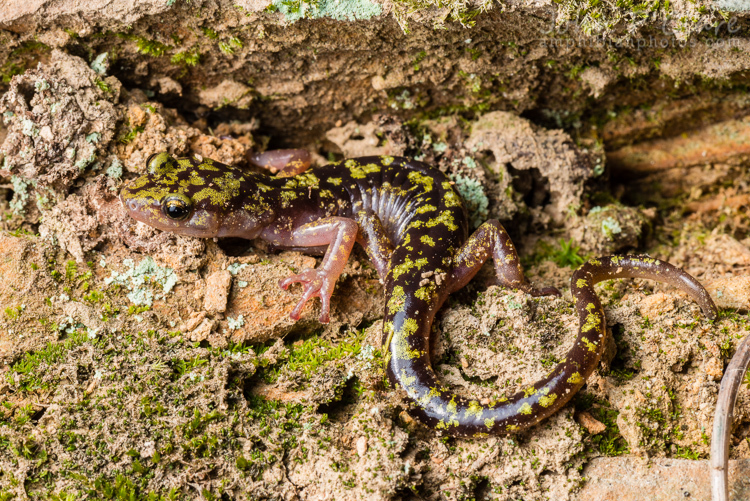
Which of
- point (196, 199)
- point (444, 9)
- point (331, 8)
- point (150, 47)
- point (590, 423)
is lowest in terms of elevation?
point (590, 423)

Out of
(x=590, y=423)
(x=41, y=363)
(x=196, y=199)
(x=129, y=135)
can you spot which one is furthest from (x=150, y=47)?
(x=590, y=423)

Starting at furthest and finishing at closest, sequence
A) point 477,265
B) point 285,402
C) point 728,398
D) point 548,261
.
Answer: point 548,261 → point 477,265 → point 285,402 → point 728,398

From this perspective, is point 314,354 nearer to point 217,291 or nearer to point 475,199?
point 217,291

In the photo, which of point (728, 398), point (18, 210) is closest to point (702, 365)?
point (728, 398)

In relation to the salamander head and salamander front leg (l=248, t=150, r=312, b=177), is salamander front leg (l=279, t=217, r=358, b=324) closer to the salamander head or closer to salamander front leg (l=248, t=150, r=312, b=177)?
the salamander head

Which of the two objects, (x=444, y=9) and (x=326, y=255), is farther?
(x=326, y=255)

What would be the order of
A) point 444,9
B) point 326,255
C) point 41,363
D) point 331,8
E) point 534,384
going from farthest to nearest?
1. point 326,255
2. point 331,8
3. point 444,9
4. point 41,363
5. point 534,384

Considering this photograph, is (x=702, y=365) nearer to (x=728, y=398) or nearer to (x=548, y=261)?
(x=728, y=398)

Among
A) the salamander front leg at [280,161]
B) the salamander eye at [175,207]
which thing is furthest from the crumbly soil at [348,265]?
the salamander eye at [175,207]
